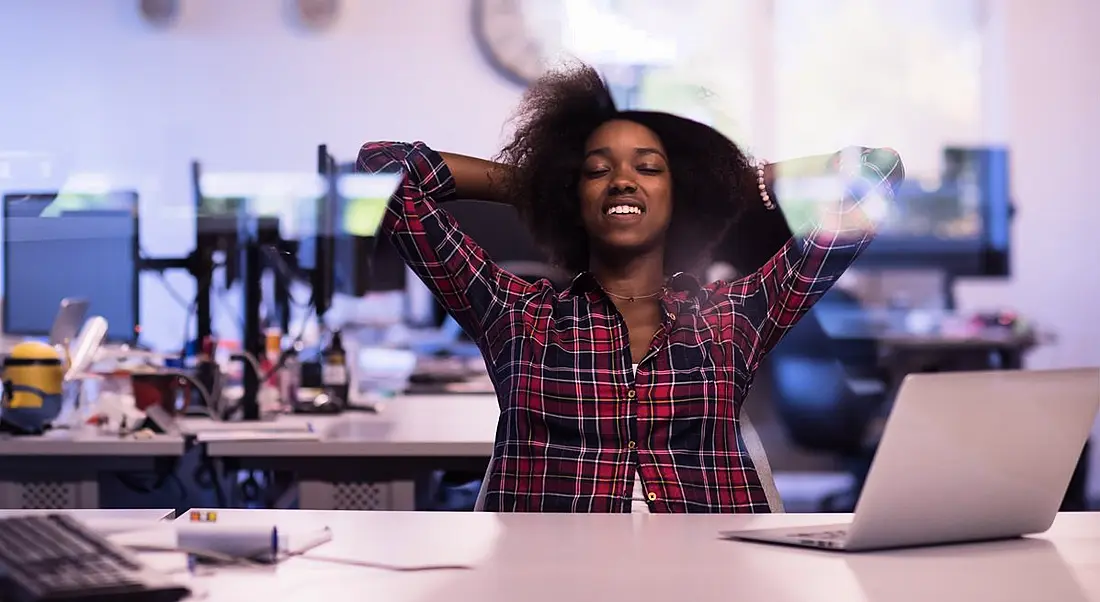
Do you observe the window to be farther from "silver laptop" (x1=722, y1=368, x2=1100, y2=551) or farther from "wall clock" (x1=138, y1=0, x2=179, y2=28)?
"silver laptop" (x1=722, y1=368, x2=1100, y2=551)

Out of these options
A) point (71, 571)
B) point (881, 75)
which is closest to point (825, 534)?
point (71, 571)

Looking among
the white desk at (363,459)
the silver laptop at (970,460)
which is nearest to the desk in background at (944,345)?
the white desk at (363,459)

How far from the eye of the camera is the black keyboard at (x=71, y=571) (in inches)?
37.5

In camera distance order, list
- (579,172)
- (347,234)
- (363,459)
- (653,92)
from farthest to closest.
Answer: (653,92) < (347,234) < (363,459) < (579,172)

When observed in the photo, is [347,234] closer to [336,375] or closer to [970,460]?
[336,375]

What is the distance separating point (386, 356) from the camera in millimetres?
4660

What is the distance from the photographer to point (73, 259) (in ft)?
9.23

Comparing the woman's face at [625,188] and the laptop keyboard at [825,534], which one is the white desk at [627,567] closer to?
the laptop keyboard at [825,534]

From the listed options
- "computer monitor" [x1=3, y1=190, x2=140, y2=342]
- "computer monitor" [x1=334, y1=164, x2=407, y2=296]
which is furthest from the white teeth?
"computer monitor" [x1=3, y1=190, x2=140, y2=342]

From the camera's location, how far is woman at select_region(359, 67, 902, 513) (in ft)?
5.88

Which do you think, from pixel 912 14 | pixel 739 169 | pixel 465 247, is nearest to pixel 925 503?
pixel 465 247

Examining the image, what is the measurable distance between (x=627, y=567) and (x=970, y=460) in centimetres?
33

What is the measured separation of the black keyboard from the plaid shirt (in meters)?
0.76

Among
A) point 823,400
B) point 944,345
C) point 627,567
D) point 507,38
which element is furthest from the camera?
point 507,38
